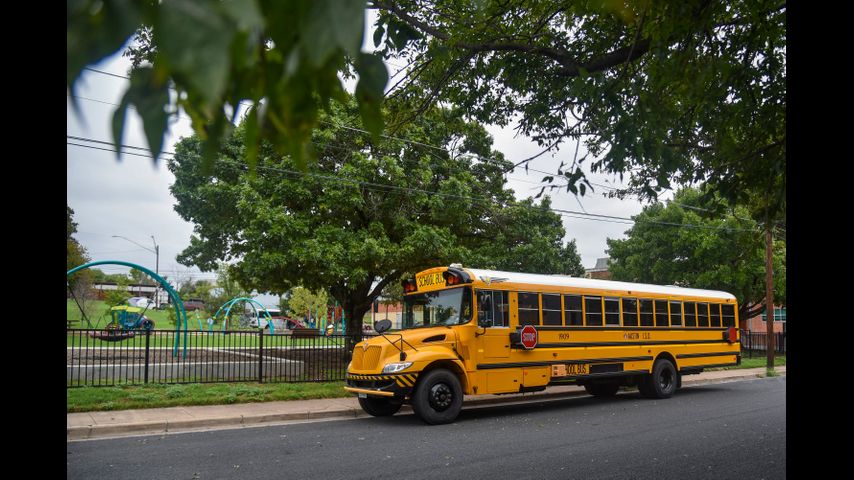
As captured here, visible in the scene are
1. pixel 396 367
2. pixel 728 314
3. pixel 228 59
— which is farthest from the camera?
pixel 728 314

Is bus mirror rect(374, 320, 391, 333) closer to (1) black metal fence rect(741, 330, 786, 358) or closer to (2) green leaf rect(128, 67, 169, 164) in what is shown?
(2) green leaf rect(128, 67, 169, 164)

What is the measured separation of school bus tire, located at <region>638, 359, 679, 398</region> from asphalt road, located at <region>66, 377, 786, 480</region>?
2486 millimetres

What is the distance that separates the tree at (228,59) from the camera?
1.15 meters

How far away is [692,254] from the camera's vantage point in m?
29.2

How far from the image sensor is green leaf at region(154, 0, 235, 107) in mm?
1120

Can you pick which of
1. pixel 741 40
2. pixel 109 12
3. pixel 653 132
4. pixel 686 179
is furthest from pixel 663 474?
pixel 109 12

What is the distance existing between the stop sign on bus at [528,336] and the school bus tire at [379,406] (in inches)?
103

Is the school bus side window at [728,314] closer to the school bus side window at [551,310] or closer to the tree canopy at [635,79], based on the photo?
the school bus side window at [551,310]

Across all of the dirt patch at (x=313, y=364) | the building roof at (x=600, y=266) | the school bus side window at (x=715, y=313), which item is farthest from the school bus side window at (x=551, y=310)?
the building roof at (x=600, y=266)

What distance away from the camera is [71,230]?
21.0 m

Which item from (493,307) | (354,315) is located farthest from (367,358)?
(354,315)

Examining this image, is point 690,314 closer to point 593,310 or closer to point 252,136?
point 593,310

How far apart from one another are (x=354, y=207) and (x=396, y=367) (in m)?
7.65

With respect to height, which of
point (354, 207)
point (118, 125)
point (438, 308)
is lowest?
point (438, 308)
